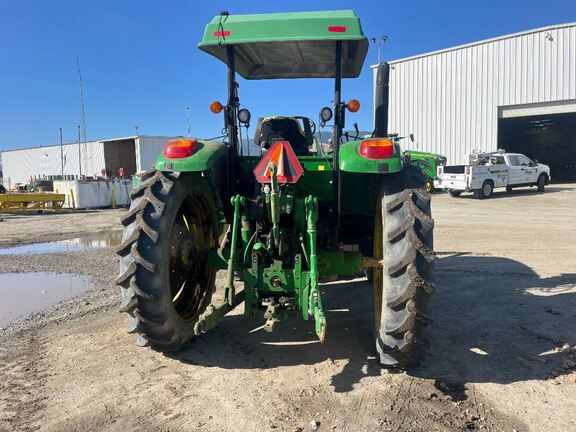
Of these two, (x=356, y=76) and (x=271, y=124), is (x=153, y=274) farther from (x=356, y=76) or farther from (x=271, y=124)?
(x=356, y=76)

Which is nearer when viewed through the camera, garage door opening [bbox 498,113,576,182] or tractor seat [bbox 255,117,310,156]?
tractor seat [bbox 255,117,310,156]

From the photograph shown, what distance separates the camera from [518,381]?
3.73 m

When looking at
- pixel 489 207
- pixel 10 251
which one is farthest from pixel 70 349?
pixel 489 207

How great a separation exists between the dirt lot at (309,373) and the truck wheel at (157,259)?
37cm

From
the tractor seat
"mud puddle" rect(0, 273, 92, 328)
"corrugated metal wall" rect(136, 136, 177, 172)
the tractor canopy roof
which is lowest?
"mud puddle" rect(0, 273, 92, 328)

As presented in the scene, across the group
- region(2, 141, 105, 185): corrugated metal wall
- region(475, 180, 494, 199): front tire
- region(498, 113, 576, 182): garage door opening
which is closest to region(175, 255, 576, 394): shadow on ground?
region(475, 180, 494, 199): front tire

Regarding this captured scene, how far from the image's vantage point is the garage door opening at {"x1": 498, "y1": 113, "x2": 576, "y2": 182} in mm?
34219

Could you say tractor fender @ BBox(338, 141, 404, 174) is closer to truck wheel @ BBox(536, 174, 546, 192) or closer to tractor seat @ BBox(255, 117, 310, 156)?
tractor seat @ BBox(255, 117, 310, 156)

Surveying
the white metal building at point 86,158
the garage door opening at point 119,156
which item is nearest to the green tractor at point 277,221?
the white metal building at point 86,158

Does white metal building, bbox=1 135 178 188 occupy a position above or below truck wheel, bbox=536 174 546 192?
above

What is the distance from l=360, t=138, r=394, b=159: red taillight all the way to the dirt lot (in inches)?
68.3

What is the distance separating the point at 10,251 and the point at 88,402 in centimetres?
920

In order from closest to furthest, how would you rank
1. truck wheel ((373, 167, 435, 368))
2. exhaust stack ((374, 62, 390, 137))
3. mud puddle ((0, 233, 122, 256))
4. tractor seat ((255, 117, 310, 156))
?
truck wheel ((373, 167, 435, 368)), exhaust stack ((374, 62, 390, 137)), tractor seat ((255, 117, 310, 156)), mud puddle ((0, 233, 122, 256))

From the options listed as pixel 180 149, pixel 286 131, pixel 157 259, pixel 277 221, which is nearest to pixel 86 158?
pixel 286 131
